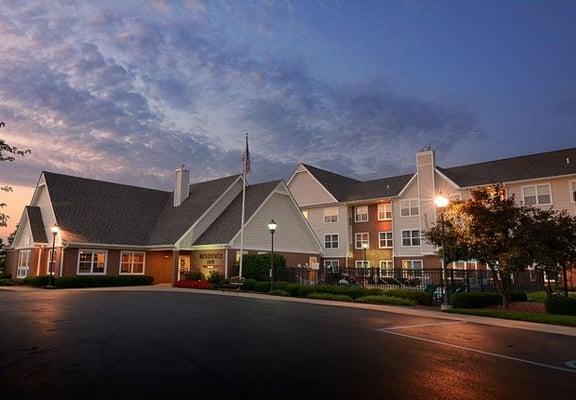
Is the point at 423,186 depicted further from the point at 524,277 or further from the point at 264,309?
the point at 264,309

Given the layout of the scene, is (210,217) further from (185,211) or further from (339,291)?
(339,291)

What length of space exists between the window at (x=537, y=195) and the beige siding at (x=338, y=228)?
59.1ft

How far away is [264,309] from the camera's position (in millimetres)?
18453

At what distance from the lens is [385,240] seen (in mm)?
49875

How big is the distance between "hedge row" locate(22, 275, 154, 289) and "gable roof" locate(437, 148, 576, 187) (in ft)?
97.9

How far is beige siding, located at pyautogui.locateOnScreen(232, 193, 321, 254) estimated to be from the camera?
36.9 meters

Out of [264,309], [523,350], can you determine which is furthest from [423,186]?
[523,350]

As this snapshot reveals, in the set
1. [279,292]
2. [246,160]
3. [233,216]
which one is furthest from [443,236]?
[233,216]

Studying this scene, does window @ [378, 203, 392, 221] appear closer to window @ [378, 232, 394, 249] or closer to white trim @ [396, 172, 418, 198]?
window @ [378, 232, 394, 249]

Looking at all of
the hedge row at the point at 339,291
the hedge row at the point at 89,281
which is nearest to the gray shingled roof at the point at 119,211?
the hedge row at the point at 89,281

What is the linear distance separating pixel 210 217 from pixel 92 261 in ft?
32.0

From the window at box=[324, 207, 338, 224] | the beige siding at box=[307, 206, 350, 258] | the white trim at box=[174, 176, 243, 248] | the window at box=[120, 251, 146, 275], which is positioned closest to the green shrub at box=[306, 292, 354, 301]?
the white trim at box=[174, 176, 243, 248]

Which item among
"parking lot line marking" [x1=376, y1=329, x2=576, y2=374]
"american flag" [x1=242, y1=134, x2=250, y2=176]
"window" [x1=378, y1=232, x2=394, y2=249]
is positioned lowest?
"parking lot line marking" [x1=376, y1=329, x2=576, y2=374]

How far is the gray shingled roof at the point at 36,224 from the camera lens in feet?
123
